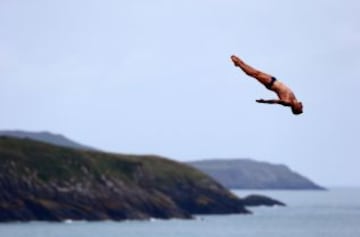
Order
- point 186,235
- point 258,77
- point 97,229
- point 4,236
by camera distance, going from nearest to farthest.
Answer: point 258,77 → point 4,236 → point 186,235 → point 97,229

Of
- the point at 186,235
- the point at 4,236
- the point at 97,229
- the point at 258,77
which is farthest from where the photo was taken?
the point at 97,229

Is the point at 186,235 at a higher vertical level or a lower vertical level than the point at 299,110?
higher

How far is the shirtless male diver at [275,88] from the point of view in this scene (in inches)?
578

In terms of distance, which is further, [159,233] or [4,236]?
[159,233]

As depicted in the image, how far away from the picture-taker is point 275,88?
48.6 feet

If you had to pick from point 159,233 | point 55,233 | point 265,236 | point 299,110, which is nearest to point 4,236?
point 55,233

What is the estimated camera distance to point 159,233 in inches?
7279

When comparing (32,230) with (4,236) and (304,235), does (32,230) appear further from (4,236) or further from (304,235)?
(304,235)

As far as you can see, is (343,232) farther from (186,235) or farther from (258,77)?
(258,77)

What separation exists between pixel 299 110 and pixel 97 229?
18272cm

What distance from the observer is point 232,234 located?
18688 cm

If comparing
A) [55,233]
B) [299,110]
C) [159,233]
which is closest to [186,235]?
[159,233]

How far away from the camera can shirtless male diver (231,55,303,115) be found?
14.7 metres

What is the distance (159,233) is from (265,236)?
16142 mm
